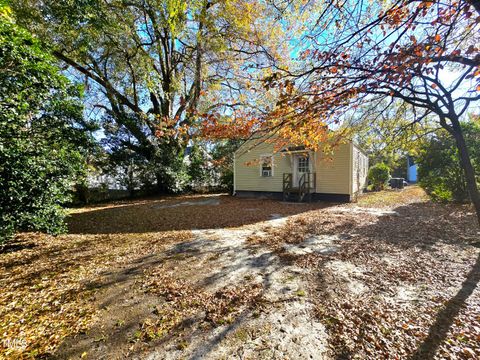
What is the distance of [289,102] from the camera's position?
325cm

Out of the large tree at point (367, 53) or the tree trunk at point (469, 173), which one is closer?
the large tree at point (367, 53)

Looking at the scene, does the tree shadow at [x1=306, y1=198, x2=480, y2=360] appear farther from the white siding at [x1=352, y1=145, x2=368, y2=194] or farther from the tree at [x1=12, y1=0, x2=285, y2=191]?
the white siding at [x1=352, y1=145, x2=368, y2=194]

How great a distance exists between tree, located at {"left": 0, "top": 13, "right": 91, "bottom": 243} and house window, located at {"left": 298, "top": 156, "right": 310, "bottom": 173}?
9.83m

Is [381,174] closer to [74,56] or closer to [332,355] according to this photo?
[332,355]

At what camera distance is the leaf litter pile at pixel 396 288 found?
72.9 inches

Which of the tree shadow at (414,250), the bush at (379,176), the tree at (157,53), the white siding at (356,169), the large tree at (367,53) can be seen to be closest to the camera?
the tree shadow at (414,250)

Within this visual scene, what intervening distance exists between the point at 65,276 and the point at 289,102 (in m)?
4.26

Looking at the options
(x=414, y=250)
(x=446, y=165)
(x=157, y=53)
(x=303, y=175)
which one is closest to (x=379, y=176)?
(x=446, y=165)

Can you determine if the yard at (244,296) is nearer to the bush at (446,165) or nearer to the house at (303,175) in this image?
the bush at (446,165)

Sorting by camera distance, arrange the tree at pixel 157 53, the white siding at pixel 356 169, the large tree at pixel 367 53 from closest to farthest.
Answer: the large tree at pixel 367 53
the tree at pixel 157 53
the white siding at pixel 356 169

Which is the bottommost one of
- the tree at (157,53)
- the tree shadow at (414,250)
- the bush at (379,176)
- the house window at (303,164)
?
the tree shadow at (414,250)

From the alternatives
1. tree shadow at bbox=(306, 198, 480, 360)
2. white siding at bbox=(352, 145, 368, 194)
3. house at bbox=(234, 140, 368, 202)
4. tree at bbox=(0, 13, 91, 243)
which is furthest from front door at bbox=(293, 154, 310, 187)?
tree at bbox=(0, 13, 91, 243)

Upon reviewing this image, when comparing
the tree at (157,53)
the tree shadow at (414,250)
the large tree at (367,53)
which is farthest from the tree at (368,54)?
the tree shadow at (414,250)

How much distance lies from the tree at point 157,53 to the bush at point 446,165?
7.80m
